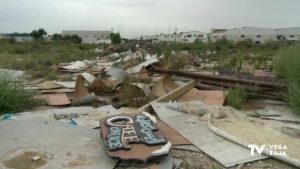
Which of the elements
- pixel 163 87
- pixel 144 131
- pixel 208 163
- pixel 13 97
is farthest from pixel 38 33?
pixel 208 163

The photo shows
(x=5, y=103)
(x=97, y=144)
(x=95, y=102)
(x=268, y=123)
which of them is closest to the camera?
(x=97, y=144)

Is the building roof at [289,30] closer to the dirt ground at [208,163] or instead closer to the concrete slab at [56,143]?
the dirt ground at [208,163]

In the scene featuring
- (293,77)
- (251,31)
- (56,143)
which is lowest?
(56,143)

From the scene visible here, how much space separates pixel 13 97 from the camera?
19.5 feet

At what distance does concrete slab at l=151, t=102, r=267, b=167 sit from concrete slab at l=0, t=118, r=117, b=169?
1213 mm

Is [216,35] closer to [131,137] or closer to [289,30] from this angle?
[289,30]

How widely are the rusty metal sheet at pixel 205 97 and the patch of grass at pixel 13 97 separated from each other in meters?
2.99

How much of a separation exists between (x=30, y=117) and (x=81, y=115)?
0.85m

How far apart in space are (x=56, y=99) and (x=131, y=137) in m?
3.52

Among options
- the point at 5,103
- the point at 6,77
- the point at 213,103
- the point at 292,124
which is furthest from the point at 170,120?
the point at 6,77

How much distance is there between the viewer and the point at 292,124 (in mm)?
5070

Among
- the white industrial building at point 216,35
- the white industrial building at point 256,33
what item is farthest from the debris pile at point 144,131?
the white industrial building at point 256,33

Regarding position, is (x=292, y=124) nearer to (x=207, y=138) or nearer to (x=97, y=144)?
(x=207, y=138)

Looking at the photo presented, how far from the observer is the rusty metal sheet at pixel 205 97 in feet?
20.5
